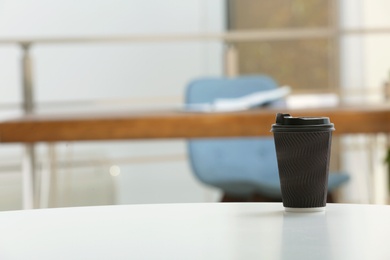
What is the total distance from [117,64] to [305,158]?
11.3ft

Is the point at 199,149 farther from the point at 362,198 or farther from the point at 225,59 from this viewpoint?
the point at 362,198

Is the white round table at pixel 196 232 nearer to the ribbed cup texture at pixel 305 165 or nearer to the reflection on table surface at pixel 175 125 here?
the ribbed cup texture at pixel 305 165

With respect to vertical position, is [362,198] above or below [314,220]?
below

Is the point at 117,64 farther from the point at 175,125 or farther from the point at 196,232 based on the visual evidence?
the point at 196,232

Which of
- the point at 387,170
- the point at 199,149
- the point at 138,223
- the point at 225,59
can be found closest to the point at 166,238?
the point at 138,223

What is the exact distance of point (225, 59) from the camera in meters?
3.91

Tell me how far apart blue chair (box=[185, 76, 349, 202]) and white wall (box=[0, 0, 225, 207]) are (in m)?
1.10

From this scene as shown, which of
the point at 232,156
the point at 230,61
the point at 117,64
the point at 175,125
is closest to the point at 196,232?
the point at 175,125

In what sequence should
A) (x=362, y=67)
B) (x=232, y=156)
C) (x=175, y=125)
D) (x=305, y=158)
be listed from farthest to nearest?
(x=362, y=67) < (x=232, y=156) < (x=175, y=125) < (x=305, y=158)

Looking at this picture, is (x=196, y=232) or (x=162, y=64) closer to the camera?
(x=196, y=232)

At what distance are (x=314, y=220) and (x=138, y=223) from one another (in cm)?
19

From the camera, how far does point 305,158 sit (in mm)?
1125

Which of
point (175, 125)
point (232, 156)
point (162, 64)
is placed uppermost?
point (162, 64)

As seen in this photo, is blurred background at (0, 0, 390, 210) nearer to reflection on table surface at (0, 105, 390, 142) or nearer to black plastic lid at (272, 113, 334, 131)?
reflection on table surface at (0, 105, 390, 142)
